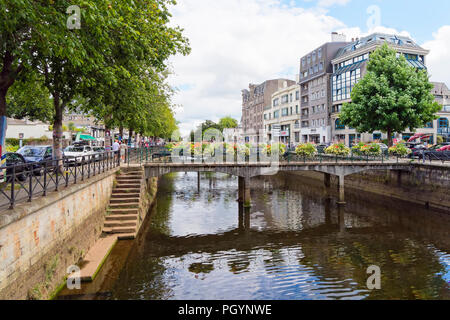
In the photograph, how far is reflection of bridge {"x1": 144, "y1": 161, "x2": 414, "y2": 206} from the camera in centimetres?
2117

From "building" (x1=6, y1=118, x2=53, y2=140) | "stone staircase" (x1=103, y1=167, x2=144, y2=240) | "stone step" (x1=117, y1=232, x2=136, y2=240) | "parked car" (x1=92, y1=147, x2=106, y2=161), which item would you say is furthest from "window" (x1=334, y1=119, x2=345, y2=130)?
"building" (x1=6, y1=118, x2=53, y2=140)

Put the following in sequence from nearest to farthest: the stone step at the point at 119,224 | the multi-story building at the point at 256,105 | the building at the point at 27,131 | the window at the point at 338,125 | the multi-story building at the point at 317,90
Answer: the stone step at the point at 119,224 < the building at the point at 27,131 < the window at the point at 338,125 < the multi-story building at the point at 317,90 < the multi-story building at the point at 256,105

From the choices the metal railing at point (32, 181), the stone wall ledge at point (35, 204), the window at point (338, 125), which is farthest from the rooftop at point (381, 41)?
the stone wall ledge at point (35, 204)

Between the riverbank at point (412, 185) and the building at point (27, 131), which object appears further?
the building at point (27, 131)

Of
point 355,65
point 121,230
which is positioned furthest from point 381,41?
point 121,230

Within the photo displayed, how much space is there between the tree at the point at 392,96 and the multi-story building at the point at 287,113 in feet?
107

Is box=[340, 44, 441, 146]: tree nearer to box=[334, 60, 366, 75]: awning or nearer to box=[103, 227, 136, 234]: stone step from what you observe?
box=[334, 60, 366, 75]: awning

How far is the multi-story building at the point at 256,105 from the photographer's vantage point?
290ft

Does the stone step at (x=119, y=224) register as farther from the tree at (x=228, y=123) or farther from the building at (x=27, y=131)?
the tree at (x=228, y=123)

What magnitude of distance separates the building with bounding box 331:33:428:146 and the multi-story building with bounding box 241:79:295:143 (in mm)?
29074

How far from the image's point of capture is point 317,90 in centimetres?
5912

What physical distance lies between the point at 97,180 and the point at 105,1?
7877mm
